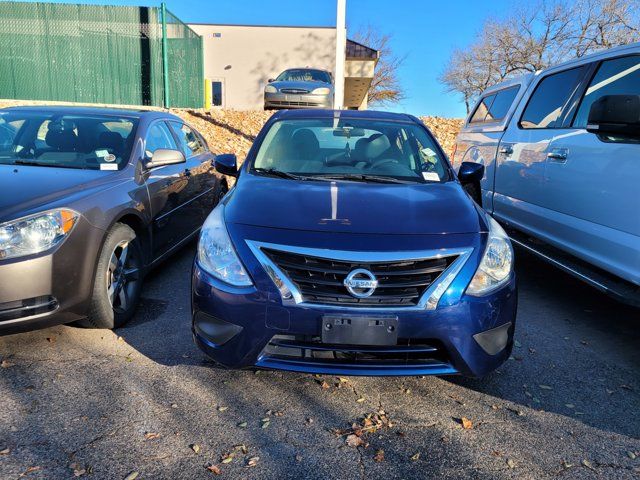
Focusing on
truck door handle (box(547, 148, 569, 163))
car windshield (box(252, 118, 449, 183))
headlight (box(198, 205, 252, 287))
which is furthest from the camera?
truck door handle (box(547, 148, 569, 163))

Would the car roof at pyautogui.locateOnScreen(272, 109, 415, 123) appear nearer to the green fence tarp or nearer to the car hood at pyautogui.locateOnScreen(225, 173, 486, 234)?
the car hood at pyautogui.locateOnScreen(225, 173, 486, 234)

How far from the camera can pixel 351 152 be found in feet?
13.0

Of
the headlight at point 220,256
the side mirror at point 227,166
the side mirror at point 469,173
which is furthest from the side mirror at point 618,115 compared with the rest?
the side mirror at point 227,166

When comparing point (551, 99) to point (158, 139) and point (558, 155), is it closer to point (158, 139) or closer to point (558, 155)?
point (558, 155)

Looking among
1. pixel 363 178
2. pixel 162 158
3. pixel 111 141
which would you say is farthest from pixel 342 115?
pixel 111 141

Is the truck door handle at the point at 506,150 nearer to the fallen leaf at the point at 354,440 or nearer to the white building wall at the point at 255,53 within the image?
the fallen leaf at the point at 354,440

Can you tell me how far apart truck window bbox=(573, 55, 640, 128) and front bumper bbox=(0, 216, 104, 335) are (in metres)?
3.96

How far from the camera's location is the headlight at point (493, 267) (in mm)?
2600

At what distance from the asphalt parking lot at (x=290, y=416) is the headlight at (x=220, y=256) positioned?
77 cm

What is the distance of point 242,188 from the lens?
129 inches

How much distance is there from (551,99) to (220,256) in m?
3.93

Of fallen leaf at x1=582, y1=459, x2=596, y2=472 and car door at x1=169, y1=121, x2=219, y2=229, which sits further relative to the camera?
car door at x1=169, y1=121, x2=219, y2=229

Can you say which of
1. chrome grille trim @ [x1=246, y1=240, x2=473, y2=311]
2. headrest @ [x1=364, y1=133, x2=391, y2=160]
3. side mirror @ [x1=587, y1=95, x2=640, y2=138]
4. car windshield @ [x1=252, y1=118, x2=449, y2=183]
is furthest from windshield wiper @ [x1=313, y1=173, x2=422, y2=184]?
side mirror @ [x1=587, y1=95, x2=640, y2=138]

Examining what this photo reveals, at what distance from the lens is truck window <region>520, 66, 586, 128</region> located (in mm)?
4555
